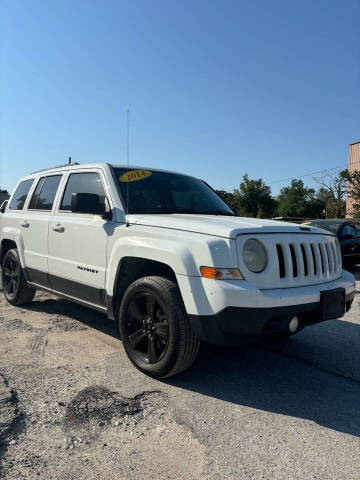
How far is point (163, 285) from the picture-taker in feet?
9.95

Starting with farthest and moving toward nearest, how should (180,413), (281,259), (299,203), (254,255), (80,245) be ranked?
(299,203), (80,245), (281,259), (254,255), (180,413)

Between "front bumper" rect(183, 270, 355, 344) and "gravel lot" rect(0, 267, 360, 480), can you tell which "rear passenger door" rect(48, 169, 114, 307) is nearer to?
"gravel lot" rect(0, 267, 360, 480)

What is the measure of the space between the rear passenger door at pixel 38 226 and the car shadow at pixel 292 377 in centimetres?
94

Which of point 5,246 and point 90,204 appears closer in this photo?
point 90,204

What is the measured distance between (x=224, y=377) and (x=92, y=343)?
1.47m

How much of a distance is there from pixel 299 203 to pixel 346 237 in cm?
5835

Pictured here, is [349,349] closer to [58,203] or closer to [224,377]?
[224,377]

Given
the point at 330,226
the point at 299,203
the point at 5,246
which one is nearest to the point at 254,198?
the point at 299,203

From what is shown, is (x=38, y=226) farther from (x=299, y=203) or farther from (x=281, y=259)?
(x=299, y=203)

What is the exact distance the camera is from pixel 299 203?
214 ft

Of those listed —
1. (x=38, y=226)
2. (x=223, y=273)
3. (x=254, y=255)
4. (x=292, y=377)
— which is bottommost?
(x=292, y=377)

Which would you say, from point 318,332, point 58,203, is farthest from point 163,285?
point 318,332

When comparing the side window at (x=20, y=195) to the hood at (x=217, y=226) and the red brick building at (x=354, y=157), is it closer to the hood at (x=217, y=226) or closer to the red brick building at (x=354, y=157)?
the hood at (x=217, y=226)

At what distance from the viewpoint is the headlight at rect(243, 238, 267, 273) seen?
2840 mm
